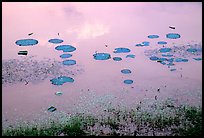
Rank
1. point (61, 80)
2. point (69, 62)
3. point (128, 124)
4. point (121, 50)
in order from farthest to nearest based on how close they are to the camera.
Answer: point (121, 50) < point (69, 62) < point (61, 80) < point (128, 124)

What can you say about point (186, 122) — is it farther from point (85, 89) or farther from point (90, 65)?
point (90, 65)

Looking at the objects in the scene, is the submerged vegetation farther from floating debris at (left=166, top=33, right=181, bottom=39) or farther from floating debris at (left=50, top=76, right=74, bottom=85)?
floating debris at (left=166, top=33, right=181, bottom=39)

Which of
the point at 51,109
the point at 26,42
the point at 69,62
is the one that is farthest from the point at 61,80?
the point at 26,42

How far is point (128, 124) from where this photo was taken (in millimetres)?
3641

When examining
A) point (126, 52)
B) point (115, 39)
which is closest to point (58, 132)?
point (126, 52)

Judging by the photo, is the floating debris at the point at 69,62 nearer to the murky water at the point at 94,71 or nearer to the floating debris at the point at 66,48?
the murky water at the point at 94,71

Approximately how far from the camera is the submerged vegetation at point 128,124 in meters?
3.49

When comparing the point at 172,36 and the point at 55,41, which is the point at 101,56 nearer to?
the point at 55,41

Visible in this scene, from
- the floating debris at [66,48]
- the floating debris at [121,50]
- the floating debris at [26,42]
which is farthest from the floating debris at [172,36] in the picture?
the floating debris at [26,42]

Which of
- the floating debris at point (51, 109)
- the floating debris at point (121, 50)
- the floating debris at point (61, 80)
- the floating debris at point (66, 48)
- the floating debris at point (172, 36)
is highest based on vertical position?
the floating debris at point (172, 36)

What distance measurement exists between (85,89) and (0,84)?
48.0 inches

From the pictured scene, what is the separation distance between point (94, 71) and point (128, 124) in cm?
138

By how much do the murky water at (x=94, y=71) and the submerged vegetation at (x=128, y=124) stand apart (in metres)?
0.18

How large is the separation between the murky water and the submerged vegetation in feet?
0.58
